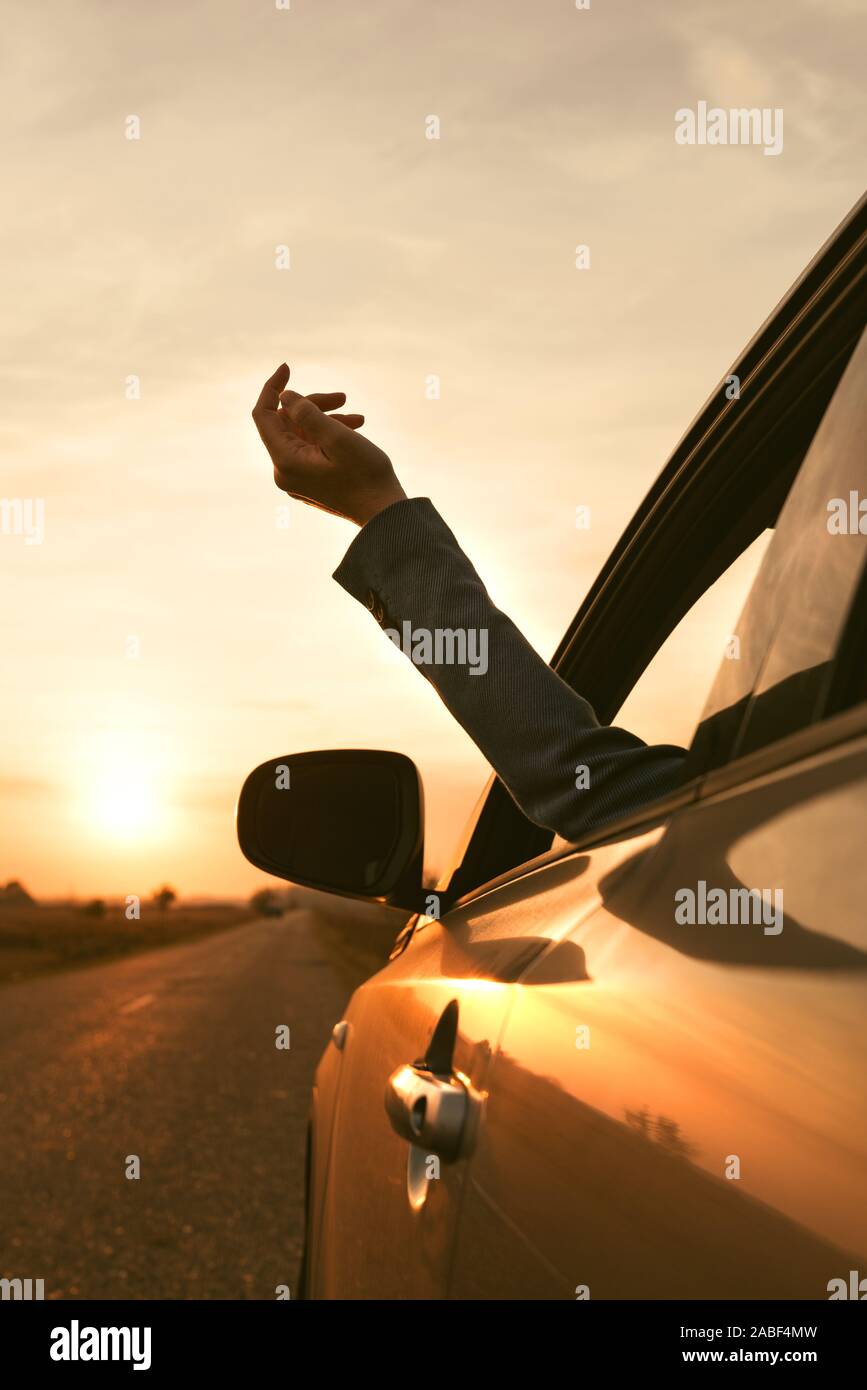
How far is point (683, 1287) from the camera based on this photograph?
0.93 meters

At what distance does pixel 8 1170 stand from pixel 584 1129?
28.9ft

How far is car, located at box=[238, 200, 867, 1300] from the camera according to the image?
2.74ft

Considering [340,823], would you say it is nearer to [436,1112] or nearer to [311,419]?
[311,419]

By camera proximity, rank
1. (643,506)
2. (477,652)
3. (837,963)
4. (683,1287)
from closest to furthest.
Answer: (837,963) → (683,1287) → (477,652) → (643,506)

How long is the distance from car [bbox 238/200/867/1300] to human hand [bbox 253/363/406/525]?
0.44m

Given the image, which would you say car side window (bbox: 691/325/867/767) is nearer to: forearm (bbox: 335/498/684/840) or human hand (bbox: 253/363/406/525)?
forearm (bbox: 335/498/684/840)

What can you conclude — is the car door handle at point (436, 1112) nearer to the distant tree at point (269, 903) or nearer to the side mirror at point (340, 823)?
the side mirror at point (340, 823)

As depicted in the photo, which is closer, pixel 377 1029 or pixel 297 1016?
pixel 377 1029

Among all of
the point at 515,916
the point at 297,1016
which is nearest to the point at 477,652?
the point at 515,916

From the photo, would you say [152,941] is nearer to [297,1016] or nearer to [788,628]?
[297,1016]

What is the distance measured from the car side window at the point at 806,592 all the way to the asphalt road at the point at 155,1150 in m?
5.07

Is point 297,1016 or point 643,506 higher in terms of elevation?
point 643,506

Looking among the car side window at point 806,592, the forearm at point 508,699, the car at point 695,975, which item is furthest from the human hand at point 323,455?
the car side window at point 806,592

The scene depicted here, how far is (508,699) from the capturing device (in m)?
1.69
